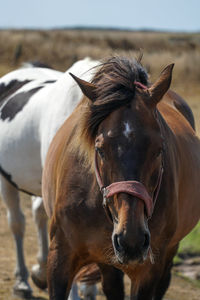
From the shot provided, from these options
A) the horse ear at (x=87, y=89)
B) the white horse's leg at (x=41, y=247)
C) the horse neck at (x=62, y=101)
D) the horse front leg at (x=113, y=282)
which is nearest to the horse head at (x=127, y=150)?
the horse ear at (x=87, y=89)

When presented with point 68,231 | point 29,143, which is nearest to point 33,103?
point 29,143

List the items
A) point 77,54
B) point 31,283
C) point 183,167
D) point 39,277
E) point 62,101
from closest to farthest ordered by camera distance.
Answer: point 183,167 → point 62,101 → point 39,277 → point 31,283 → point 77,54

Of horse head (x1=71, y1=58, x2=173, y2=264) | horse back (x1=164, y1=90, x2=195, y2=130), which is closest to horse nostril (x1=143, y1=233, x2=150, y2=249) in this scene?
horse head (x1=71, y1=58, x2=173, y2=264)

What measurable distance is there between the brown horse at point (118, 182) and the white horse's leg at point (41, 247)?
5.75 ft

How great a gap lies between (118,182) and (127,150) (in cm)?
15

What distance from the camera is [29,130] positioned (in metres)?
4.82

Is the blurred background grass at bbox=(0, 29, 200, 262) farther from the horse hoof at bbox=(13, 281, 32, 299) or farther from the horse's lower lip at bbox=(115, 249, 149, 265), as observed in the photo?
the horse's lower lip at bbox=(115, 249, 149, 265)

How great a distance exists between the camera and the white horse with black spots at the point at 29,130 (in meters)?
4.53

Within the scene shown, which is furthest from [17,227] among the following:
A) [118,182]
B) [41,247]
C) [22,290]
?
[118,182]

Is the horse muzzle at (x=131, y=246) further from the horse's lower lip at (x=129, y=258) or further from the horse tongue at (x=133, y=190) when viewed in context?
the horse tongue at (x=133, y=190)

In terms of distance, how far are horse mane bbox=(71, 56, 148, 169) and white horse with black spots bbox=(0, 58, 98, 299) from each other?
106 centimetres

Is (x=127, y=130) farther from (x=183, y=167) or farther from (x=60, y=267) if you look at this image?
(x=183, y=167)

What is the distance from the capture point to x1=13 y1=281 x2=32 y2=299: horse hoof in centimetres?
525

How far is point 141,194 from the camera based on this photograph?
2.72 metres
